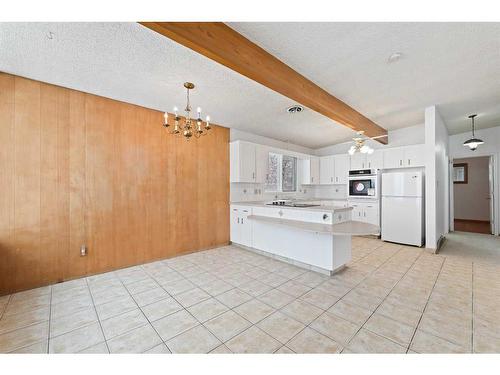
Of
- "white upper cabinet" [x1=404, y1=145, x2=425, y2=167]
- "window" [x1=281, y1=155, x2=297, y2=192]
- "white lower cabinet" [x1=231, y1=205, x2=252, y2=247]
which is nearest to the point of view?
"white lower cabinet" [x1=231, y1=205, x2=252, y2=247]

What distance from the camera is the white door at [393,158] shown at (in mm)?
4719

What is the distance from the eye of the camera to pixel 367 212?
500 cm

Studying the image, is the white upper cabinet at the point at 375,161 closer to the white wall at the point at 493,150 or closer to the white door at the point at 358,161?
the white door at the point at 358,161

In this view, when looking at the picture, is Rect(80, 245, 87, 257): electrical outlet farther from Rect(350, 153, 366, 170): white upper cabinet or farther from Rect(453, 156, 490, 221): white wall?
Rect(453, 156, 490, 221): white wall

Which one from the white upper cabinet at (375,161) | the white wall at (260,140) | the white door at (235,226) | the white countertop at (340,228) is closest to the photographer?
Answer: the white countertop at (340,228)

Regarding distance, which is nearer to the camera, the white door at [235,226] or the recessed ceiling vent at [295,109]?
the recessed ceiling vent at [295,109]

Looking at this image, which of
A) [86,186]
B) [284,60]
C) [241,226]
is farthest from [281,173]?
[86,186]

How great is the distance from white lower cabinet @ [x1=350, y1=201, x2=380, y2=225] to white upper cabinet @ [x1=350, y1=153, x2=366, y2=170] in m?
0.97

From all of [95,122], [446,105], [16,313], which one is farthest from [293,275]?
[446,105]

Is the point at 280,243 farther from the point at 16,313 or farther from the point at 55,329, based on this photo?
the point at 16,313

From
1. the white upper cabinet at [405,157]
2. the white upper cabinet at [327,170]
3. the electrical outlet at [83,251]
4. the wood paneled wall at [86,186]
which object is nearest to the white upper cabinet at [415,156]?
the white upper cabinet at [405,157]

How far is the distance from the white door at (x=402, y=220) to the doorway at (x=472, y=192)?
3.93m

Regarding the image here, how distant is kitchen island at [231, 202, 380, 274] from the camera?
268 centimetres

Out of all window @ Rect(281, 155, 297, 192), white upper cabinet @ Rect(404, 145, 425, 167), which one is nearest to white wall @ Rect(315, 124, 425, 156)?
white upper cabinet @ Rect(404, 145, 425, 167)
